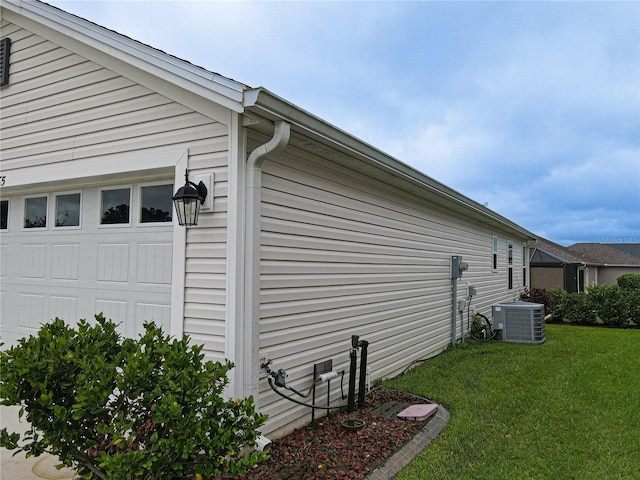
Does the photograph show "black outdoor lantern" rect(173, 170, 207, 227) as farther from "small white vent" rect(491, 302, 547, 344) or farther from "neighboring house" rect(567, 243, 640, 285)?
"neighboring house" rect(567, 243, 640, 285)

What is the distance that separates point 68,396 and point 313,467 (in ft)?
6.00

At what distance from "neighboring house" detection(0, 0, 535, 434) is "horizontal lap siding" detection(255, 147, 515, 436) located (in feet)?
0.07

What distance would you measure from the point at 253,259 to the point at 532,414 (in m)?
3.47

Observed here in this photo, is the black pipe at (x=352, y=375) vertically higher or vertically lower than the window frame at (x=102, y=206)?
lower

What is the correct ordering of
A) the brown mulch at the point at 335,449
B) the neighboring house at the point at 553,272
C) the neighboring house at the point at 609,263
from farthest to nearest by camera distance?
the neighboring house at the point at 609,263 < the neighboring house at the point at 553,272 < the brown mulch at the point at 335,449

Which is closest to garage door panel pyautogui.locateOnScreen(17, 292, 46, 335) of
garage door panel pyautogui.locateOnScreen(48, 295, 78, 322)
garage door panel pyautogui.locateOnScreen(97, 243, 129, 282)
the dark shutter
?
garage door panel pyautogui.locateOnScreen(48, 295, 78, 322)

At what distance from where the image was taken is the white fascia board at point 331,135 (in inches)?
135

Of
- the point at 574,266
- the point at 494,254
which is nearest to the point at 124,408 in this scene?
the point at 494,254

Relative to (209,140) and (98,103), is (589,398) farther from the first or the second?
(98,103)

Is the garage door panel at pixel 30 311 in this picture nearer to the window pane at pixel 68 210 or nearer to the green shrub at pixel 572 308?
the window pane at pixel 68 210

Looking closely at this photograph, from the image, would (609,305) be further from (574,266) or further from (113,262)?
(113,262)

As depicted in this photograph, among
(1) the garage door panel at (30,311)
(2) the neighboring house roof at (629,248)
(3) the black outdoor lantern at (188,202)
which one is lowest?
(1) the garage door panel at (30,311)

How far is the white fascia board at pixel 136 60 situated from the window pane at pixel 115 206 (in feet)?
3.73

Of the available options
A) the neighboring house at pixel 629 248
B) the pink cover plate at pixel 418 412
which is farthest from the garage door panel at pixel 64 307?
the neighboring house at pixel 629 248
